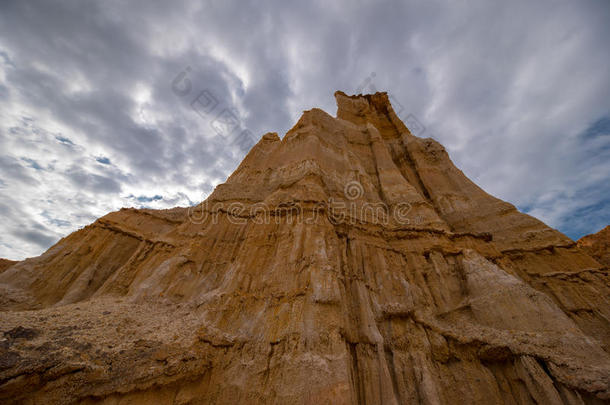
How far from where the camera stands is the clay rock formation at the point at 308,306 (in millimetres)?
6953

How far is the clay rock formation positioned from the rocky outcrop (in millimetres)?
10906

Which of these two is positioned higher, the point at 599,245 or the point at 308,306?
the point at 599,245

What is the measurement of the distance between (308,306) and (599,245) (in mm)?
33358

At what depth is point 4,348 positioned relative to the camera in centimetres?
576

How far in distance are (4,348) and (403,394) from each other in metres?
12.6

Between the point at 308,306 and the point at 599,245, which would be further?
the point at 599,245

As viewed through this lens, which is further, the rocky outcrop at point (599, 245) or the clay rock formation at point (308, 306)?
the rocky outcrop at point (599, 245)

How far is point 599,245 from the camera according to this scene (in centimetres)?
2281

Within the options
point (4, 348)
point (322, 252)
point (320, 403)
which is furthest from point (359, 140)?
point (4, 348)

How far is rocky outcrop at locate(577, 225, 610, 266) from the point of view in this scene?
2123cm

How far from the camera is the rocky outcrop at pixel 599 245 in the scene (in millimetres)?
21234

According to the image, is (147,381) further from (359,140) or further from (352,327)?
(359,140)

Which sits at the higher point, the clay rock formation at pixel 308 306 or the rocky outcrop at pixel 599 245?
the rocky outcrop at pixel 599 245

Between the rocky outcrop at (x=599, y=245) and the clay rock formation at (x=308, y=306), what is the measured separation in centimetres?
1091
